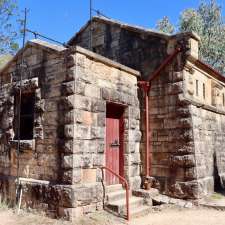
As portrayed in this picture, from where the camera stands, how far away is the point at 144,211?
23.5ft

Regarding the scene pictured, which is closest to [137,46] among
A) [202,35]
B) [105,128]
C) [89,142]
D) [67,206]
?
[105,128]

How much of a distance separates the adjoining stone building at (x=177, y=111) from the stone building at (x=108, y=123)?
0.03 metres

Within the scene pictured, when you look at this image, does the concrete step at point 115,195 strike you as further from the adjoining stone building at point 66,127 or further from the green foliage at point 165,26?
the green foliage at point 165,26

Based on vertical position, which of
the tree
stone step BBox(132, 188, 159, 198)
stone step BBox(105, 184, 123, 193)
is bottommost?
stone step BBox(132, 188, 159, 198)

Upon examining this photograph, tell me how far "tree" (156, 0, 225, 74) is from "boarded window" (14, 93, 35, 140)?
646 inches

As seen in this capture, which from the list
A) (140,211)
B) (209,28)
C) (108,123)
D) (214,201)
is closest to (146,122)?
(108,123)

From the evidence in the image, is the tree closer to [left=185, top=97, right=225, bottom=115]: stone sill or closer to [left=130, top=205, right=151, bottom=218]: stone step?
[left=185, top=97, right=225, bottom=115]: stone sill

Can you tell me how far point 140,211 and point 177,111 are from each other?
9.20 feet

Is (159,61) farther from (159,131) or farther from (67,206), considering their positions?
(67,206)

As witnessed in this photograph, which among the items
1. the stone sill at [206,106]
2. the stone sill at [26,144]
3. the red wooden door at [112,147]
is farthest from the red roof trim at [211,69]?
the stone sill at [26,144]

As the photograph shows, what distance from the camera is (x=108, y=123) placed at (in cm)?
795

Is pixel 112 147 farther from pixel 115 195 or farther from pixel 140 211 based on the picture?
pixel 140 211

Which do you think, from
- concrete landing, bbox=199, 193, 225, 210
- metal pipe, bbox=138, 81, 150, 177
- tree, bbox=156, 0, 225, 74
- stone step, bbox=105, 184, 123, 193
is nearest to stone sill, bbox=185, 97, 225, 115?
metal pipe, bbox=138, 81, 150, 177

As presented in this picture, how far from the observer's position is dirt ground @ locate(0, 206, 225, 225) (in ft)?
20.5
